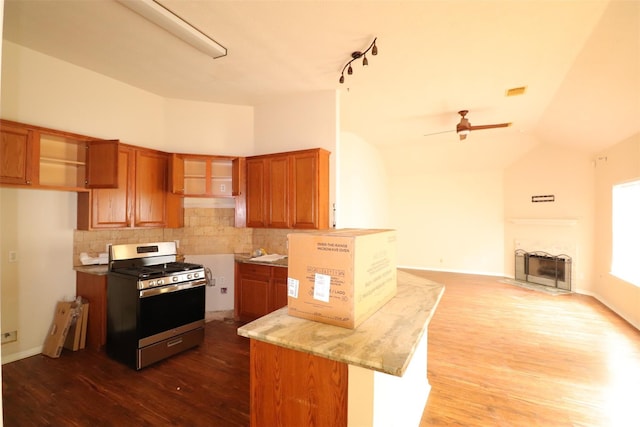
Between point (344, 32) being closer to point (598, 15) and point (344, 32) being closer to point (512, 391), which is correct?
point (598, 15)

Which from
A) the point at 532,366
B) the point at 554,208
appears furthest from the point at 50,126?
the point at 554,208

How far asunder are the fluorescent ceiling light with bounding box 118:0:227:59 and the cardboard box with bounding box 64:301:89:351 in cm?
308

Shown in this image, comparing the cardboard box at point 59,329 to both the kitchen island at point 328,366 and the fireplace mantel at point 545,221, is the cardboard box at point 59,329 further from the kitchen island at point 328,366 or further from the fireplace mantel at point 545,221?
the fireplace mantel at point 545,221

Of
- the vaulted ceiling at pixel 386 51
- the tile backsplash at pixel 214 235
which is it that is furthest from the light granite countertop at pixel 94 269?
the vaulted ceiling at pixel 386 51

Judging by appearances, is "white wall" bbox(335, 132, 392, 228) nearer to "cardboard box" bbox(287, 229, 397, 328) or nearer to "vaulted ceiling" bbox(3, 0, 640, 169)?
"vaulted ceiling" bbox(3, 0, 640, 169)

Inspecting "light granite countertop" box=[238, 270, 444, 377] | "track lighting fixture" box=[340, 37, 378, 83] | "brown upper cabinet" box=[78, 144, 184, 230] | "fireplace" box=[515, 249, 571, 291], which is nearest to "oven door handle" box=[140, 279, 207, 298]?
"brown upper cabinet" box=[78, 144, 184, 230]

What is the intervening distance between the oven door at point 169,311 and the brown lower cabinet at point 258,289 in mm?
660

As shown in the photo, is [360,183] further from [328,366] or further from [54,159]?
[328,366]

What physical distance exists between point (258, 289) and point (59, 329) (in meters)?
2.16

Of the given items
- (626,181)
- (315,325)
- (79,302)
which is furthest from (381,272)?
(626,181)

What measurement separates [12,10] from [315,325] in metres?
3.70

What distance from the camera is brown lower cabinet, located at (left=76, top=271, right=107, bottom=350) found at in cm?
315

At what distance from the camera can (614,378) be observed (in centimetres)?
280

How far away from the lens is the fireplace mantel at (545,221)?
19.5 feet
